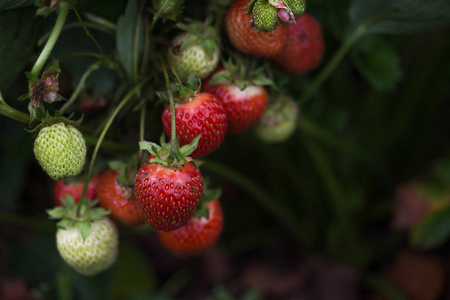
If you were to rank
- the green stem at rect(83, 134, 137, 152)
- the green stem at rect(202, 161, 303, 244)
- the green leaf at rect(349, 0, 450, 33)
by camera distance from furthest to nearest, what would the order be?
the green stem at rect(202, 161, 303, 244) → the green leaf at rect(349, 0, 450, 33) → the green stem at rect(83, 134, 137, 152)

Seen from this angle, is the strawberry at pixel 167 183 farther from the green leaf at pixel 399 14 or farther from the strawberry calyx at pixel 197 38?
the green leaf at pixel 399 14

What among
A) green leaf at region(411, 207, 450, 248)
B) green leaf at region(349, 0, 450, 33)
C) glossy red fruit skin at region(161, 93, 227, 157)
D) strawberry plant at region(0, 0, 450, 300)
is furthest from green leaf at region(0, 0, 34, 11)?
green leaf at region(411, 207, 450, 248)

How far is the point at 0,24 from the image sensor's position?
25.6 inches

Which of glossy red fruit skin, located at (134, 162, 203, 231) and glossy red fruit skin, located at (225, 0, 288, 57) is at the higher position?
glossy red fruit skin, located at (225, 0, 288, 57)

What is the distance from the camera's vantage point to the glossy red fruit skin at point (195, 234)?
28.4 inches

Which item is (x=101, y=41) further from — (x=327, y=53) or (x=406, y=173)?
(x=406, y=173)

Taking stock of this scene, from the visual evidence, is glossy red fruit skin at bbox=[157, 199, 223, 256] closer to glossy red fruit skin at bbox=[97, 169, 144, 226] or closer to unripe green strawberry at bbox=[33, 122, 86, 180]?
glossy red fruit skin at bbox=[97, 169, 144, 226]

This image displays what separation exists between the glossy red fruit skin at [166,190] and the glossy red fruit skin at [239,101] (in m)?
0.13

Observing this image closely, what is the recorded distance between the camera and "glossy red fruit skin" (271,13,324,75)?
0.76m

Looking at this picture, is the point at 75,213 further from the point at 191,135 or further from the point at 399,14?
the point at 399,14

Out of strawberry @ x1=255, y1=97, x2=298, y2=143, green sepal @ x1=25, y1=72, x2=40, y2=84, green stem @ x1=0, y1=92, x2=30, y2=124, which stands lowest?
strawberry @ x1=255, y1=97, x2=298, y2=143

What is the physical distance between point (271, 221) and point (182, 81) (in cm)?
97

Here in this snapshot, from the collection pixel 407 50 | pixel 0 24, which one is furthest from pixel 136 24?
pixel 407 50

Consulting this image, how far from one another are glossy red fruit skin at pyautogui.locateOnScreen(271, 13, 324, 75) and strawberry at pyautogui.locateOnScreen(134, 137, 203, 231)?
0.25m
